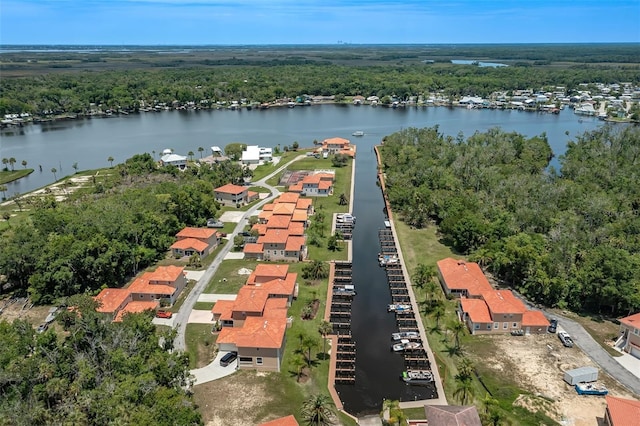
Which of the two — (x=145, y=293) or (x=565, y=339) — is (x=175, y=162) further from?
(x=565, y=339)

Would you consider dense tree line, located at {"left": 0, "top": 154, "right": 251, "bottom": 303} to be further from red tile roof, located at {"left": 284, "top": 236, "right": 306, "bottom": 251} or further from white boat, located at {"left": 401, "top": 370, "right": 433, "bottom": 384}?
white boat, located at {"left": 401, "top": 370, "right": 433, "bottom": 384}

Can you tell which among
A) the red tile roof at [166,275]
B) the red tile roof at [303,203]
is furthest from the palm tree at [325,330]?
the red tile roof at [303,203]

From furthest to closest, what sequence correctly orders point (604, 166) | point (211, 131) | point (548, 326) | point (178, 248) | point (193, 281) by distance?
point (211, 131) → point (604, 166) → point (178, 248) → point (193, 281) → point (548, 326)

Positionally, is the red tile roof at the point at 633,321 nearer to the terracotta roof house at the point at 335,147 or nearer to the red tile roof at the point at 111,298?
the red tile roof at the point at 111,298

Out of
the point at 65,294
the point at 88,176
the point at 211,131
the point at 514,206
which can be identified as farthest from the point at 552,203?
the point at 211,131

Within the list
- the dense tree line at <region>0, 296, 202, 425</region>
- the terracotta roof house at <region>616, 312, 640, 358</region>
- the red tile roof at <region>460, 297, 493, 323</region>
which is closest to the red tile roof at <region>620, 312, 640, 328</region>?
the terracotta roof house at <region>616, 312, 640, 358</region>

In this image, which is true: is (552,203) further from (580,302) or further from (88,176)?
(88,176)
